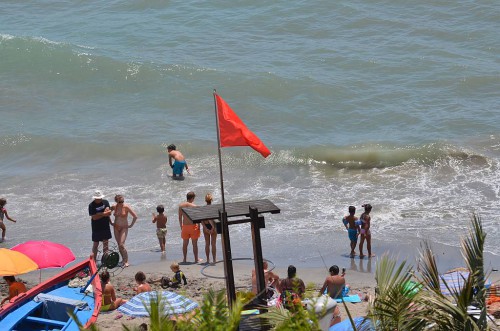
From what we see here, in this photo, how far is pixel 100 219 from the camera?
15.9 m

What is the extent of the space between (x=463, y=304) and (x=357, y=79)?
69.9ft

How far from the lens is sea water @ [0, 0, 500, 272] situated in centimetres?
1903

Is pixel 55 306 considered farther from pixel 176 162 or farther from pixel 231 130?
pixel 176 162

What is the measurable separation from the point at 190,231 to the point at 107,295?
2695 mm

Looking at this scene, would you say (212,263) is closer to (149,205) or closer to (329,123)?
(149,205)

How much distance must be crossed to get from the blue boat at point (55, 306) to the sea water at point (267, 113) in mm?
3132

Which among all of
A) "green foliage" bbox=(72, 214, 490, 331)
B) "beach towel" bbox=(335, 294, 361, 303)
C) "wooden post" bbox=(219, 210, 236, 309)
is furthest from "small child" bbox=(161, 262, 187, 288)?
"green foliage" bbox=(72, 214, 490, 331)

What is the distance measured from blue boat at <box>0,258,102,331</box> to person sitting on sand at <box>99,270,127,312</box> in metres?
0.10

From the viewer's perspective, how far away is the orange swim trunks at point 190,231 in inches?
627

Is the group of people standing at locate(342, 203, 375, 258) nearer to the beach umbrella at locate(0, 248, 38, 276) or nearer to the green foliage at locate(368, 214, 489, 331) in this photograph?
the beach umbrella at locate(0, 248, 38, 276)

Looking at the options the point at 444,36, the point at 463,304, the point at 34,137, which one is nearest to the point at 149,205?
the point at 34,137

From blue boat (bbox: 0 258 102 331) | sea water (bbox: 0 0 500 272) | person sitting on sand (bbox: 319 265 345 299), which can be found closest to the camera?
blue boat (bbox: 0 258 102 331)

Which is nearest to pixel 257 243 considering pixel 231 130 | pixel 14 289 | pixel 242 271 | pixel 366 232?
pixel 231 130

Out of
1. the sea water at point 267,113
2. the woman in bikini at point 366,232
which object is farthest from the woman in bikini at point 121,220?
the woman in bikini at point 366,232
